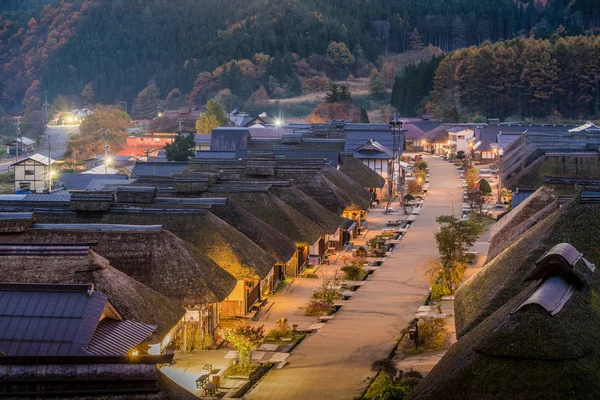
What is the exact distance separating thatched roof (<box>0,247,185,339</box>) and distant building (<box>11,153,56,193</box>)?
136 ft

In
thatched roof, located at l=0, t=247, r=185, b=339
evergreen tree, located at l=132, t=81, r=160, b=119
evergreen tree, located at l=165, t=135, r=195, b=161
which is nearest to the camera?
thatched roof, located at l=0, t=247, r=185, b=339

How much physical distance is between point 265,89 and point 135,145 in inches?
2581

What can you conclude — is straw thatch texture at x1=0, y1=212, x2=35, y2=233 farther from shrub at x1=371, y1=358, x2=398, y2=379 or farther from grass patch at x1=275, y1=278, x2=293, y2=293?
shrub at x1=371, y1=358, x2=398, y2=379

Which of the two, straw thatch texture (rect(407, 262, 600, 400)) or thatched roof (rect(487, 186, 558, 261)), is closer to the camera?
straw thatch texture (rect(407, 262, 600, 400))

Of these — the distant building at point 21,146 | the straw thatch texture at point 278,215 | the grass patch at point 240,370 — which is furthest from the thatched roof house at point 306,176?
the distant building at point 21,146

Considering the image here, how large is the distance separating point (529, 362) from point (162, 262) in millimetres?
13083

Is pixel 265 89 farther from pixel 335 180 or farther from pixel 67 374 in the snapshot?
pixel 67 374

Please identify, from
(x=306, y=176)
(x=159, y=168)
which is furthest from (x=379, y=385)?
(x=159, y=168)

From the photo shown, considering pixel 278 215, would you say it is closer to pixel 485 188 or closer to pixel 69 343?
pixel 69 343

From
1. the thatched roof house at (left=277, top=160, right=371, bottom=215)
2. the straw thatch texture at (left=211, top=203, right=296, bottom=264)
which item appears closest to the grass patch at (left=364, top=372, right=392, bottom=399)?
the straw thatch texture at (left=211, top=203, right=296, bottom=264)

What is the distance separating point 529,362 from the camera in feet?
47.1

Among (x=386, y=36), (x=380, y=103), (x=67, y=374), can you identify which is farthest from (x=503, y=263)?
(x=386, y=36)

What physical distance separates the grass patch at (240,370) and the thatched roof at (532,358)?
27.9 feet

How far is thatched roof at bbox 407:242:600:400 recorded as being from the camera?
549 inches
